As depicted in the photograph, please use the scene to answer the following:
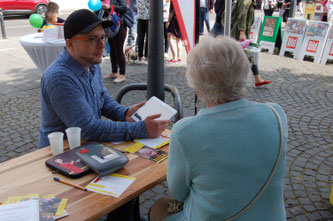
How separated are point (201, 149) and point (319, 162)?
110 inches

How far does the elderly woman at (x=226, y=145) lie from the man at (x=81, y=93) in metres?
0.69

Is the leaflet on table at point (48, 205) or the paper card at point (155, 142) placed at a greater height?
the leaflet on table at point (48, 205)

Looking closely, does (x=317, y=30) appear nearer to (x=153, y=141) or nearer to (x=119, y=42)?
(x=119, y=42)

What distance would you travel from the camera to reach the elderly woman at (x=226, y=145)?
1282 mm

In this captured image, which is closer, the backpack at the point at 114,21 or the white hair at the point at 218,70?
the white hair at the point at 218,70

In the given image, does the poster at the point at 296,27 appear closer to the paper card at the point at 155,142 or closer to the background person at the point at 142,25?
the background person at the point at 142,25

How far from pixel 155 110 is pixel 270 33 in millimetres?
7783

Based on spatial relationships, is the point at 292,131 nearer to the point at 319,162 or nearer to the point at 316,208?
the point at 319,162

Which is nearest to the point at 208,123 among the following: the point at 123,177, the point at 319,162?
the point at 123,177

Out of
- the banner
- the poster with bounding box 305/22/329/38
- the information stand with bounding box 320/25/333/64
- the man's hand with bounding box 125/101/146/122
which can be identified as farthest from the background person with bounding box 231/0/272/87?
the man's hand with bounding box 125/101/146/122

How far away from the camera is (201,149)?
4.24ft

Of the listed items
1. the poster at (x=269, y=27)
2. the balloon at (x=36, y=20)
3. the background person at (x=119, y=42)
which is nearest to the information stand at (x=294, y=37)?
the poster at (x=269, y=27)

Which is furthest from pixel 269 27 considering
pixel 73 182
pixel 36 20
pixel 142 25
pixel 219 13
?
pixel 73 182

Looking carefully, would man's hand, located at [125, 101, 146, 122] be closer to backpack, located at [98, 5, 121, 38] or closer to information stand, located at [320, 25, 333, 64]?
backpack, located at [98, 5, 121, 38]
